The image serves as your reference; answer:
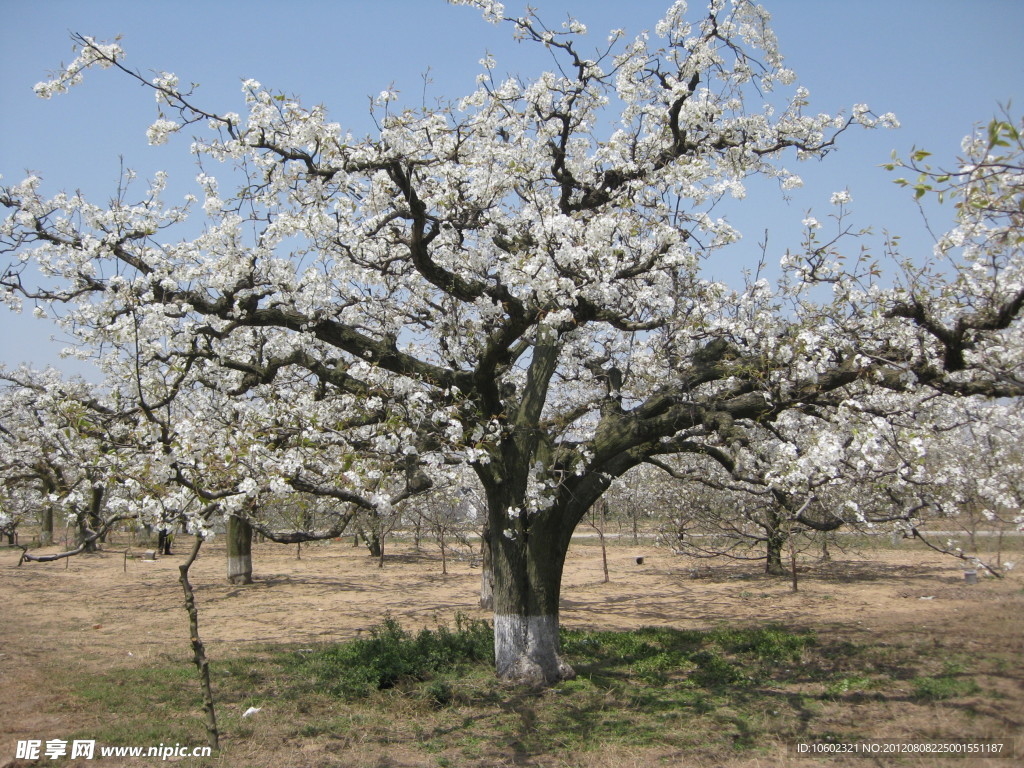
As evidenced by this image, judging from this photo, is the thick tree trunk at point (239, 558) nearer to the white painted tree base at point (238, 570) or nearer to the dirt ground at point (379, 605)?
the white painted tree base at point (238, 570)

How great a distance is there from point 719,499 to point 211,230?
16.2m

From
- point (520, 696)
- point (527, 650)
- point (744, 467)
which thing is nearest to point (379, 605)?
point (527, 650)

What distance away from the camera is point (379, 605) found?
55.9 feet

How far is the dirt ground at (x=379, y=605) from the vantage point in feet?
35.5

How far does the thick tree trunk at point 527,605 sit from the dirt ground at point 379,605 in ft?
11.8

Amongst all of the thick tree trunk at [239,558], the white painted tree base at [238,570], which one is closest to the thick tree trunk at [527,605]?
the thick tree trunk at [239,558]

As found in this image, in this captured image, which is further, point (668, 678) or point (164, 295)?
point (668, 678)

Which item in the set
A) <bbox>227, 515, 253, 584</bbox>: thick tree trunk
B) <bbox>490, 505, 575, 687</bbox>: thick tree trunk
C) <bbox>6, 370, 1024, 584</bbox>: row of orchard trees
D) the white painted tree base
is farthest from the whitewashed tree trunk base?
the white painted tree base

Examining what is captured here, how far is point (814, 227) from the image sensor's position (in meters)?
7.97

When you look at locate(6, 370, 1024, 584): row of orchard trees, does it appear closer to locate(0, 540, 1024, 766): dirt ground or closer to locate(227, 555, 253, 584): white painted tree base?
locate(0, 540, 1024, 766): dirt ground

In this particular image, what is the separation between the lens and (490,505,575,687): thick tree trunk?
926cm

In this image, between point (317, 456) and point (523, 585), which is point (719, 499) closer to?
point (523, 585)

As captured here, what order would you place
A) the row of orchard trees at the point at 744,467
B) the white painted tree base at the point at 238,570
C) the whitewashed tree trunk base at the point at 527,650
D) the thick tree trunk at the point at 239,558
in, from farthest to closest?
1. the white painted tree base at the point at 238,570
2. the thick tree trunk at the point at 239,558
3. the whitewashed tree trunk base at the point at 527,650
4. the row of orchard trees at the point at 744,467

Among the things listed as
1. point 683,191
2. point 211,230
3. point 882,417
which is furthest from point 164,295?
point 882,417
